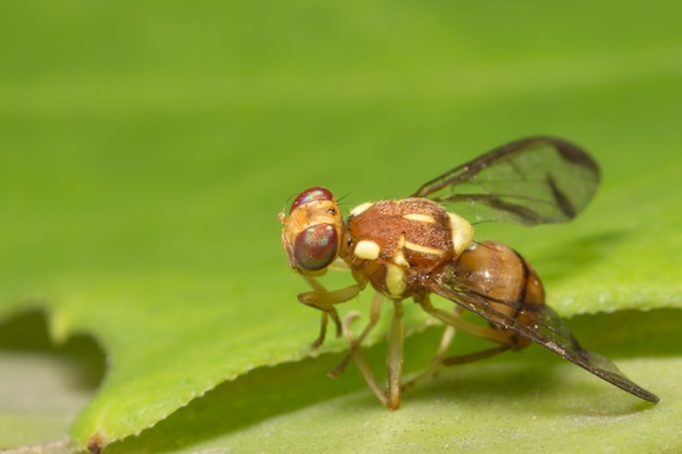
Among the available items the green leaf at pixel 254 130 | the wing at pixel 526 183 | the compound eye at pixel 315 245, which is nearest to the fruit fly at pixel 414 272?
the compound eye at pixel 315 245

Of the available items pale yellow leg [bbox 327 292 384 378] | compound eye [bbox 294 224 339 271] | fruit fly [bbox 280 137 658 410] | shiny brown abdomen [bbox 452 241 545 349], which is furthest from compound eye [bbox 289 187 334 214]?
shiny brown abdomen [bbox 452 241 545 349]

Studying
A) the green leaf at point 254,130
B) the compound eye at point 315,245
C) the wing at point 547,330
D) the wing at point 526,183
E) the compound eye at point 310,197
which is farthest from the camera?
the green leaf at point 254,130

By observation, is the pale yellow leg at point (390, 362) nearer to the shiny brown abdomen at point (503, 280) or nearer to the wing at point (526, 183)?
the shiny brown abdomen at point (503, 280)

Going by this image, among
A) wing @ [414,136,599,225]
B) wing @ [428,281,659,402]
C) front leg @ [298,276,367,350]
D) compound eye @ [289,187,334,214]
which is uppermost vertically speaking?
compound eye @ [289,187,334,214]

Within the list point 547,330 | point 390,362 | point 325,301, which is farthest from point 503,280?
point 325,301

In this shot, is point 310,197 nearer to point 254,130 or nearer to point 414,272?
point 414,272

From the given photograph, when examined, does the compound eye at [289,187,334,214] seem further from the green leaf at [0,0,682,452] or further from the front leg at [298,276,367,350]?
the green leaf at [0,0,682,452]
